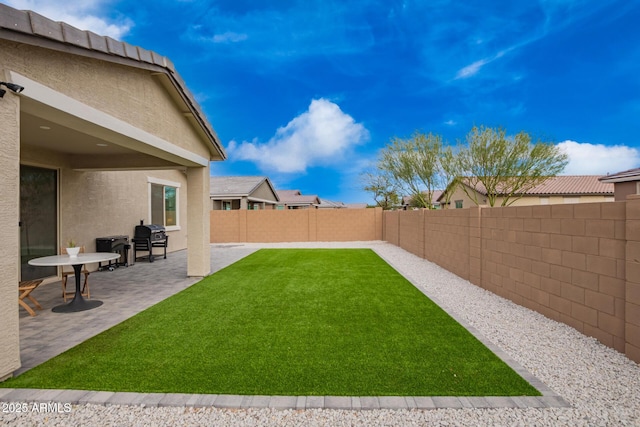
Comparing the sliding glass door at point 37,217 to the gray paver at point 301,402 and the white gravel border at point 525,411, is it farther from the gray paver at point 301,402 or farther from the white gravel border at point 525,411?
the gray paver at point 301,402

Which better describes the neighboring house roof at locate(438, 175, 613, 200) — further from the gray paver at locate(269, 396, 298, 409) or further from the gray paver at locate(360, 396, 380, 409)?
the gray paver at locate(269, 396, 298, 409)

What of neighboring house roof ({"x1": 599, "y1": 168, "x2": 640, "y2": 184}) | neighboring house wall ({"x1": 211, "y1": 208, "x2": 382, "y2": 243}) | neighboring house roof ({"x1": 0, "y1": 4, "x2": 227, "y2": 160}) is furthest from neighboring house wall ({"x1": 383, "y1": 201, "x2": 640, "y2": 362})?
neighboring house roof ({"x1": 599, "y1": 168, "x2": 640, "y2": 184})

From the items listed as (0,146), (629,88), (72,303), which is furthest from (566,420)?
(629,88)

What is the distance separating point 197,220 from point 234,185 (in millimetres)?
20318

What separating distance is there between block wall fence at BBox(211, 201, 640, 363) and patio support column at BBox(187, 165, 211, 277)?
6.26m

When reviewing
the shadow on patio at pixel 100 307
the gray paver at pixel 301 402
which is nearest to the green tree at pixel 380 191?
the shadow on patio at pixel 100 307

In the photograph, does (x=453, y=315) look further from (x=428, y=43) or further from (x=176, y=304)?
(x=428, y=43)

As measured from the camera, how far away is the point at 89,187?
8.84 m

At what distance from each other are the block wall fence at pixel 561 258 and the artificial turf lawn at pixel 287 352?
4.61 ft

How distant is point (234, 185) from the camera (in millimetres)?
27422

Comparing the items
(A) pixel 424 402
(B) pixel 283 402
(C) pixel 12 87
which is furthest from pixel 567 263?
(C) pixel 12 87

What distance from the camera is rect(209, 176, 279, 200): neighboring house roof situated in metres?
25.0

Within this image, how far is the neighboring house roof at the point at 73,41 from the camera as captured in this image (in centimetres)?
291

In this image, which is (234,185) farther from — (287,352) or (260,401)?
(260,401)
